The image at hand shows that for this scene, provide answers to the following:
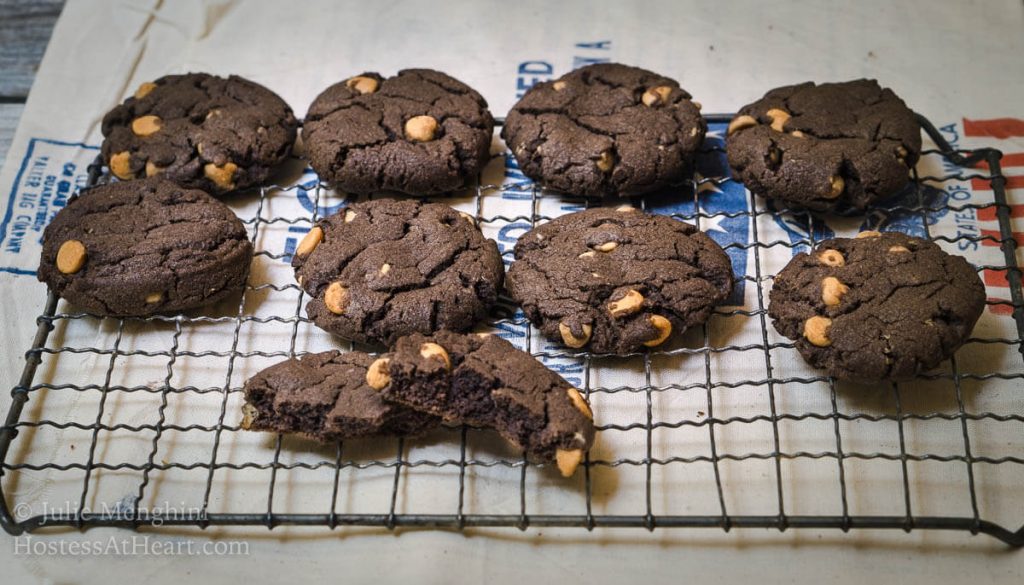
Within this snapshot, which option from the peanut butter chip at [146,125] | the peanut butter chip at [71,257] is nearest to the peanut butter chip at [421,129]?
the peanut butter chip at [146,125]

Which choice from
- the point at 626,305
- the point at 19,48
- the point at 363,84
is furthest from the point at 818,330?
the point at 19,48

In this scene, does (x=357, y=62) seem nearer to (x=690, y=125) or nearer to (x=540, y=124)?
(x=540, y=124)

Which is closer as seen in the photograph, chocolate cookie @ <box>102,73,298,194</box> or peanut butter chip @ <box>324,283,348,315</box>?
peanut butter chip @ <box>324,283,348,315</box>

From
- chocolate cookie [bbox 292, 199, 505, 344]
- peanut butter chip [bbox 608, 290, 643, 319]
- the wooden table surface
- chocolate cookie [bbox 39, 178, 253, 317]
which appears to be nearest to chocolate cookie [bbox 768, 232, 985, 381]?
peanut butter chip [bbox 608, 290, 643, 319]

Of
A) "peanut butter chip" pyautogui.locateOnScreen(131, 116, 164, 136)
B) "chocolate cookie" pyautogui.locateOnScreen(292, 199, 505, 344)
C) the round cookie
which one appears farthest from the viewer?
"peanut butter chip" pyautogui.locateOnScreen(131, 116, 164, 136)

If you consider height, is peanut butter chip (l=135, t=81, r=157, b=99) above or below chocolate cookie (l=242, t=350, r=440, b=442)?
above

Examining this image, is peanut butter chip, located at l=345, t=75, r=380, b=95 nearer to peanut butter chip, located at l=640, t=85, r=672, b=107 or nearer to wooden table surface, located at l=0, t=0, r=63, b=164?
peanut butter chip, located at l=640, t=85, r=672, b=107

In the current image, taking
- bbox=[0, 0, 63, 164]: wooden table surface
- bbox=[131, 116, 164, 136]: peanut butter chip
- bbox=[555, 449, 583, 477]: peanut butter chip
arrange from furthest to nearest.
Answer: bbox=[0, 0, 63, 164]: wooden table surface, bbox=[131, 116, 164, 136]: peanut butter chip, bbox=[555, 449, 583, 477]: peanut butter chip

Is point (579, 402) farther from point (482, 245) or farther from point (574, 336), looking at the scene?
point (482, 245)
